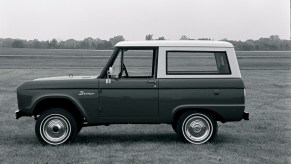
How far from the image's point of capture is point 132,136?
9.77 metres

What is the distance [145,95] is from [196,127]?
1.05 metres

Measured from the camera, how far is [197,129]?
8.75m

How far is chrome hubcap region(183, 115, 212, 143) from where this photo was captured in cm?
870

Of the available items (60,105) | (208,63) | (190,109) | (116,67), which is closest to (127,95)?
(116,67)

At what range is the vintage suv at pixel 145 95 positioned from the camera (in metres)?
8.53

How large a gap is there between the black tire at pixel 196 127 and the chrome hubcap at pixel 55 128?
1.91 m

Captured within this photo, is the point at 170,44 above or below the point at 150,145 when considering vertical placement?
above

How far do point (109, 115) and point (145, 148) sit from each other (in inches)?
33.2

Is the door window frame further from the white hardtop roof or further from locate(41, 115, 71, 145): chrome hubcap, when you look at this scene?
locate(41, 115, 71, 145): chrome hubcap

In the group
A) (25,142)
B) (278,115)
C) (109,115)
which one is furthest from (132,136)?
(278,115)

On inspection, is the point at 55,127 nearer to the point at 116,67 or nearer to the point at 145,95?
the point at 116,67

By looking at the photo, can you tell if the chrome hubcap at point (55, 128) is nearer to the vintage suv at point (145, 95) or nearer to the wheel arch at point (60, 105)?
the vintage suv at point (145, 95)

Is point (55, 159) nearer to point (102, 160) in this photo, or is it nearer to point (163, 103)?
point (102, 160)

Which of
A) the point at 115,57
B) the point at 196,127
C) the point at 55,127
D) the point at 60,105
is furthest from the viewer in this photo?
the point at 60,105
